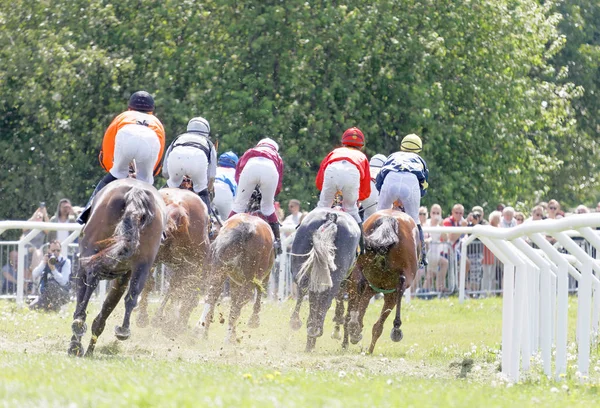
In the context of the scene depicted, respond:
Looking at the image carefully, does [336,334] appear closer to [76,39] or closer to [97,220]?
[97,220]

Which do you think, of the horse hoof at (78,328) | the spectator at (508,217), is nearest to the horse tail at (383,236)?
the horse hoof at (78,328)

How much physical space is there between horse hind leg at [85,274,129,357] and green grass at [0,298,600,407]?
210mm

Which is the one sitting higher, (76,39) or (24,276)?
(76,39)

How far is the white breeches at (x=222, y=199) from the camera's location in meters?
14.9

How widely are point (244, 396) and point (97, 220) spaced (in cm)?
415

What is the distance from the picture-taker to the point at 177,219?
12.3 m

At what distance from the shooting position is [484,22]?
86.7 ft

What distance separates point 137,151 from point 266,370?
2.84 metres

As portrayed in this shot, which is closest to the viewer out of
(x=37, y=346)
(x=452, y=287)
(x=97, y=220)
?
(x=97, y=220)

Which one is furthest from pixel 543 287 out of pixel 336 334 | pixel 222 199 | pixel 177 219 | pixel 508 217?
pixel 508 217

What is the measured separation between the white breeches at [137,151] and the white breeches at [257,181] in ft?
6.41

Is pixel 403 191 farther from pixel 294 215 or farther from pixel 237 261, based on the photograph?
pixel 294 215

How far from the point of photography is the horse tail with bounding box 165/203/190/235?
12234 millimetres

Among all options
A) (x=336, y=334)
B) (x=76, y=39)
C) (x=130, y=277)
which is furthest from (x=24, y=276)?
(x=76, y=39)
